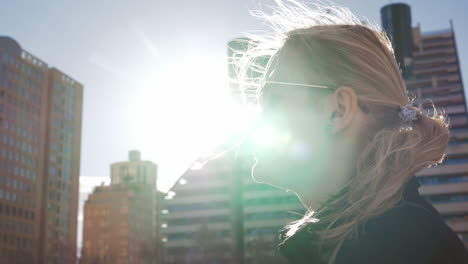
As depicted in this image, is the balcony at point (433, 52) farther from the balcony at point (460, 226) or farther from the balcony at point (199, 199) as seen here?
the balcony at point (199, 199)

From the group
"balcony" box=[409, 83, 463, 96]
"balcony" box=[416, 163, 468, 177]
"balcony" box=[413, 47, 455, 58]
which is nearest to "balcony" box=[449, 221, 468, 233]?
"balcony" box=[416, 163, 468, 177]

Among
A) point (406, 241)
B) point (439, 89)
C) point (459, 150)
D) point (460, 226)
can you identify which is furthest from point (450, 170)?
point (406, 241)

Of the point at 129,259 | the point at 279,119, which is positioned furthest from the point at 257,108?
the point at 129,259

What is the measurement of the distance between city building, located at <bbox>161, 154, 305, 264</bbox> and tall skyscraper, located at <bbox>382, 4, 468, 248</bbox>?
25.0 m

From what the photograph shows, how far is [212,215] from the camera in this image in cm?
10181

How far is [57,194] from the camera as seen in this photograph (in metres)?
100

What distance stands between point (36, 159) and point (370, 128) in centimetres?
10258

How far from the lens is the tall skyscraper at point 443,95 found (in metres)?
82.8

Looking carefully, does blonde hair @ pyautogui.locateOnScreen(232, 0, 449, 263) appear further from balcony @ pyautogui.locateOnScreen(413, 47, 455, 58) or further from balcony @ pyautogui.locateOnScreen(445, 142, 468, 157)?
balcony @ pyautogui.locateOnScreen(413, 47, 455, 58)

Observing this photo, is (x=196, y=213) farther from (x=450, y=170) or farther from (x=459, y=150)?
(x=459, y=150)

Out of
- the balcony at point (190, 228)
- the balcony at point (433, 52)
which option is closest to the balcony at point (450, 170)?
the balcony at point (433, 52)

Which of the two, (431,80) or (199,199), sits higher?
(431,80)

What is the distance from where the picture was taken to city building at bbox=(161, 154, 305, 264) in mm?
93562

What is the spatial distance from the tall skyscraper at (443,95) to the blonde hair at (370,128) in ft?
209
